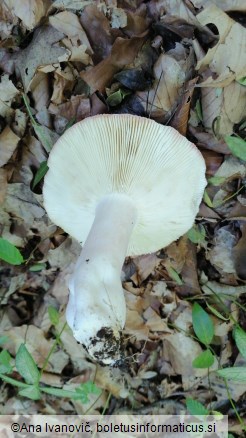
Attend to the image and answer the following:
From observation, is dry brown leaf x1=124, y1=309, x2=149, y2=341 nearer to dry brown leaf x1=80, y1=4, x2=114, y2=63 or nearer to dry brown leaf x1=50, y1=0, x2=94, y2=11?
dry brown leaf x1=80, y1=4, x2=114, y2=63

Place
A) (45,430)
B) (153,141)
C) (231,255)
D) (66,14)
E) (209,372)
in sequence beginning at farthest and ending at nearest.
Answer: (45,430)
(209,372)
(231,255)
(66,14)
(153,141)

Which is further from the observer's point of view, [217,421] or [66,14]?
[217,421]

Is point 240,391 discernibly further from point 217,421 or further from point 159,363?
point 159,363

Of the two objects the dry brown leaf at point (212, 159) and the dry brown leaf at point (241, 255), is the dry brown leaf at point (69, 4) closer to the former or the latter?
the dry brown leaf at point (212, 159)

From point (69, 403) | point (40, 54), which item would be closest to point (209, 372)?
point (69, 403)

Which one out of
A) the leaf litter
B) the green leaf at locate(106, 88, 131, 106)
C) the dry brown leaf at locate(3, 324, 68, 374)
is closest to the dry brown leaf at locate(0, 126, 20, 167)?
the leaf litter

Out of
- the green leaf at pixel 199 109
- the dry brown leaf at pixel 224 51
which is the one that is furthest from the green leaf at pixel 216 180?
the dry brown leaf at pixel 224 51
